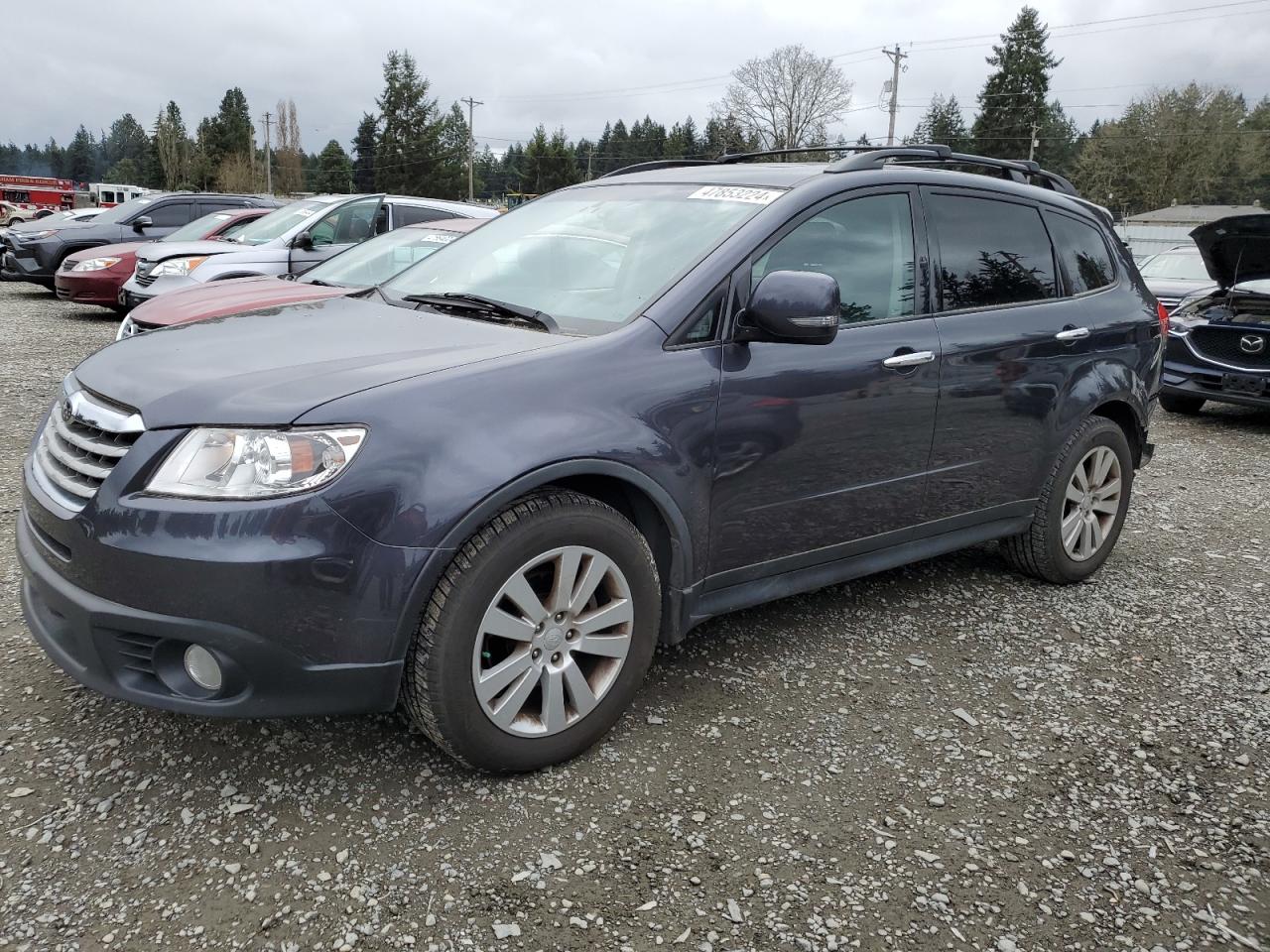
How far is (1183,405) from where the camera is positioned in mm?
9477

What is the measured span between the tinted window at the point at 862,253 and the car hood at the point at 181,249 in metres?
8.18

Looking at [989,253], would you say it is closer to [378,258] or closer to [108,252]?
[378,258]

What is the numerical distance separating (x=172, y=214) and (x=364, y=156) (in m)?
75.7

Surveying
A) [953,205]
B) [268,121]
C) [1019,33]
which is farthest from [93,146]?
[953,205]

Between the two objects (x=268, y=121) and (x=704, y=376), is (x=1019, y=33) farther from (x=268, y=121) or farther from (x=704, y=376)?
(x=704, y=376)

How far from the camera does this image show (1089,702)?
3.39 metres

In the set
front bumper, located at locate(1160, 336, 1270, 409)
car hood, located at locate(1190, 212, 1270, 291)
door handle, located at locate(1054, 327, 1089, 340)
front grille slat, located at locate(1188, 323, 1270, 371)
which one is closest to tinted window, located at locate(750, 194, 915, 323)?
door handle, located at locate(1054, 327, 1089, 340)

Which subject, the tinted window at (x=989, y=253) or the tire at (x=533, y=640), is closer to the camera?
the tire at (x=533, y=640)

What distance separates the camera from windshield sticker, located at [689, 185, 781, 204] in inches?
130

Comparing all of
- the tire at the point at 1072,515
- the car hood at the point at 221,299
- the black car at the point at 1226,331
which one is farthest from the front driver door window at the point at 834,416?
the black car at the point at 1226,331

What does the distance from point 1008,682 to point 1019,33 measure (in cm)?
8029

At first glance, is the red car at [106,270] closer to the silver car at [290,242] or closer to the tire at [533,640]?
the silver car at [290,242]

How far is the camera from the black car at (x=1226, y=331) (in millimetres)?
7988

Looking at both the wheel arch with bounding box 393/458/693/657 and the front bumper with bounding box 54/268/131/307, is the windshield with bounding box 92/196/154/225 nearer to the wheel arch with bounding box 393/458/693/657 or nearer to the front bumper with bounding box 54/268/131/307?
the front bumper with bounding box 54/268/131/307
